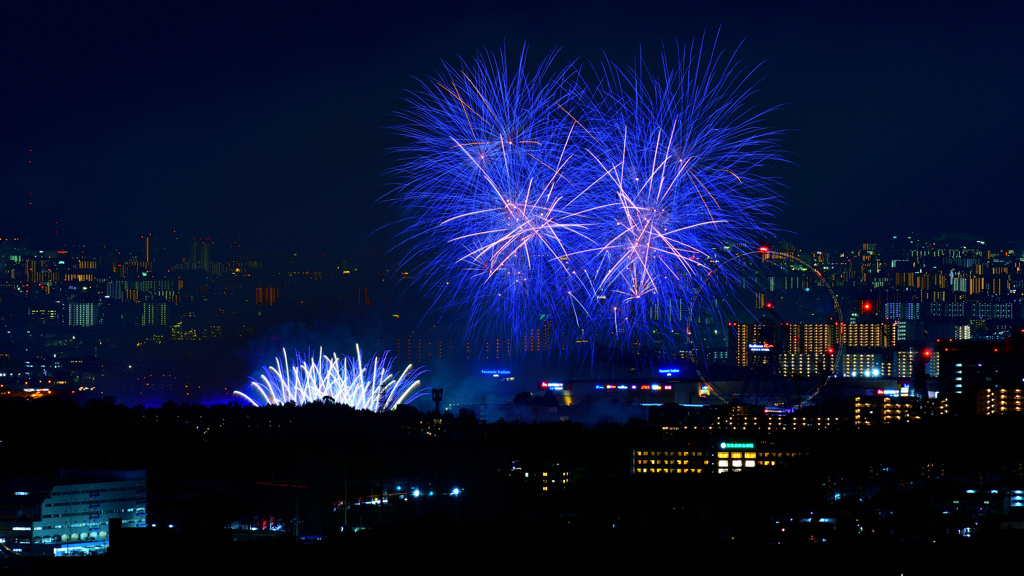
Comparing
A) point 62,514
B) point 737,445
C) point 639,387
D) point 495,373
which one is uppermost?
→ point 495,373

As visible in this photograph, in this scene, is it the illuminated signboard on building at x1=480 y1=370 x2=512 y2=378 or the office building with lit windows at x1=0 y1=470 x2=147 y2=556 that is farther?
the illuminated signboard on building at x1=480 y1=370 x2=512 y2=378

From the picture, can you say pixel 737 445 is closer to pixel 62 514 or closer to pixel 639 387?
pixel 639 387

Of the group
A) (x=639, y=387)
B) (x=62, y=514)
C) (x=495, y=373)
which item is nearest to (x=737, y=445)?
(x=639, y=387)

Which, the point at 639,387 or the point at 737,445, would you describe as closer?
the point at 737,445

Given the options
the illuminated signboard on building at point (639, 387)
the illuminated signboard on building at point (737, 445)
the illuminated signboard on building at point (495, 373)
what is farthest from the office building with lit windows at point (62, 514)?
the illuminated signboard on building at point (639, 387)

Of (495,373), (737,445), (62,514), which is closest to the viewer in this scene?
(62,514)

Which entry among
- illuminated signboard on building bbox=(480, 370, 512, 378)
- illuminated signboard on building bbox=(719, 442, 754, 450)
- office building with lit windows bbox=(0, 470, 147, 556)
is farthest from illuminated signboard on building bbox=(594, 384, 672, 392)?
office building with lit windows bbox=(0, 470, 147, 556)

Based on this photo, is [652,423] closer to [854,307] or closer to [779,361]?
[779,361]

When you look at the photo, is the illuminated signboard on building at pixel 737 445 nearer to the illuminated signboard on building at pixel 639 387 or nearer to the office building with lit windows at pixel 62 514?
the illuminated signboard on building at pixel 639 387

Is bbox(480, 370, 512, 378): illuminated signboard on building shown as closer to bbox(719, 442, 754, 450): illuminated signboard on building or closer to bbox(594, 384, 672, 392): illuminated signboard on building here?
bbox(594, 384, 672, 392): illuminated signboard on building

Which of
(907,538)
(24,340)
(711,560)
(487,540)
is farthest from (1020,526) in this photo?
(24,340)

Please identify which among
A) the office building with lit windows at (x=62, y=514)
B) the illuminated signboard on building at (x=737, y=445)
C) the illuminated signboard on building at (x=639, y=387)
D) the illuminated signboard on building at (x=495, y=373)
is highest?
the illuminated signboard on building at (x=495, y=373)

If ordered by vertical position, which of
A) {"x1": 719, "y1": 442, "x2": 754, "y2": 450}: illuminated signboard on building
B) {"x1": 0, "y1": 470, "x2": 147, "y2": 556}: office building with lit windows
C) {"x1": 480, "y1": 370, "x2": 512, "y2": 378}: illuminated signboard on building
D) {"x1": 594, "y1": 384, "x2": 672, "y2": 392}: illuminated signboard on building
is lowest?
{"x1": 719, "y1": 442, "x2": 754, "y2": 450}: illuminated signboard on building
